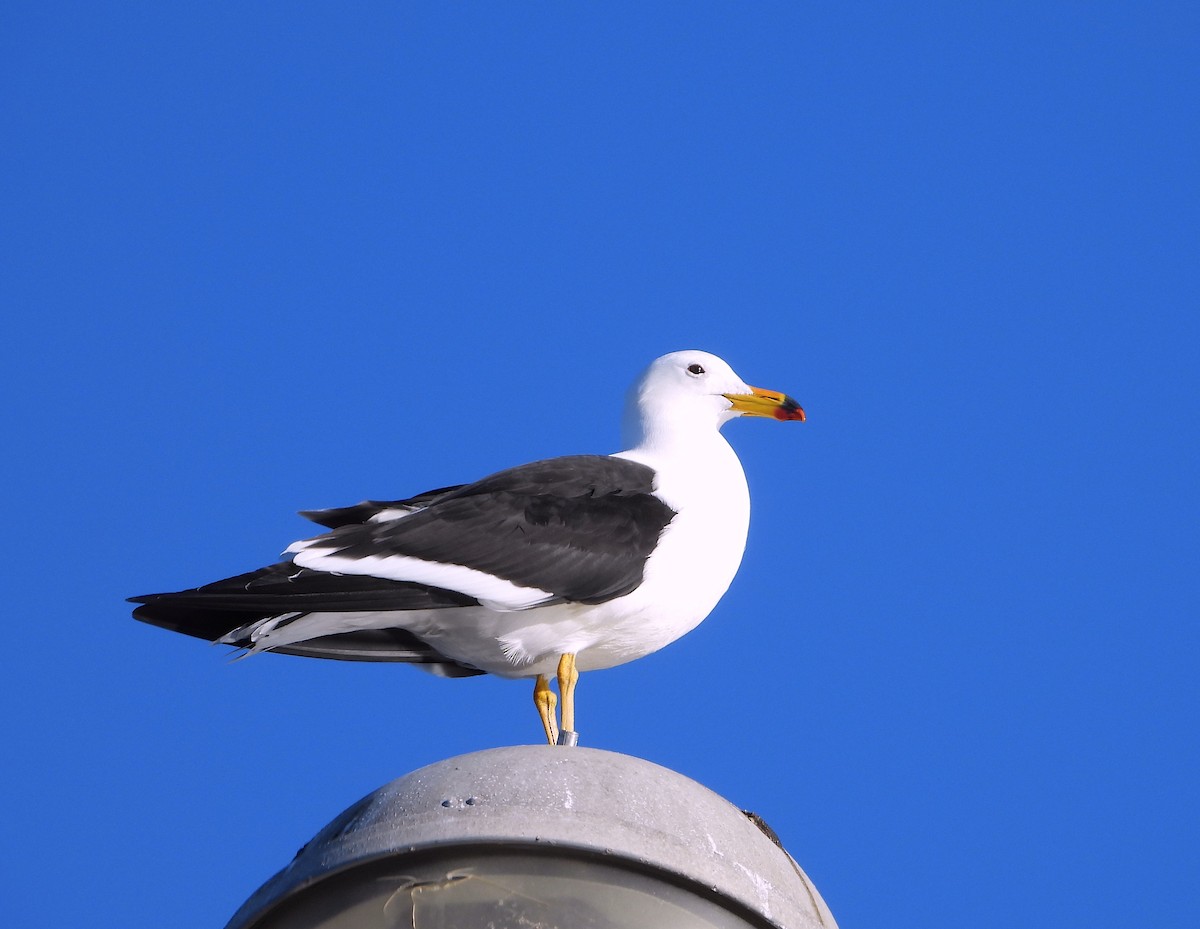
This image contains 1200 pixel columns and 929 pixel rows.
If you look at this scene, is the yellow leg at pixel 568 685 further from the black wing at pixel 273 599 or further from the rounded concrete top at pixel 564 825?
the rounded concrete top at pixel 564 825

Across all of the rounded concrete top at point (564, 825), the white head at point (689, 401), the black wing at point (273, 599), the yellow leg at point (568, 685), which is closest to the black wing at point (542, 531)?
the black wing at point (273, 599)

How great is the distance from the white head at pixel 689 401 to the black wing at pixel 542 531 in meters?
0.89

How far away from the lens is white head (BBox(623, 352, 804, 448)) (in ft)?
26.3

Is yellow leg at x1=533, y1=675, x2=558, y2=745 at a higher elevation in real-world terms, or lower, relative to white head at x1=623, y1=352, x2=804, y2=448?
lower

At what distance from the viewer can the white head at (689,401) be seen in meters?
8.01

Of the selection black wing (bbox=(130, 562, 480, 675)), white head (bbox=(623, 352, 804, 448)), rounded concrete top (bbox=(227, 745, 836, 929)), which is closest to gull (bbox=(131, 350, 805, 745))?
black wing (bbox=(130, 562, 480, 675))

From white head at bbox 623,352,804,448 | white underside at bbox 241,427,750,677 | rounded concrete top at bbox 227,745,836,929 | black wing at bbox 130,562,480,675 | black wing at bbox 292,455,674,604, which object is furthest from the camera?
white head at bbox 623,352,804,448

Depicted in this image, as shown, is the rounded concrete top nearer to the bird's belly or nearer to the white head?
the bird's belly

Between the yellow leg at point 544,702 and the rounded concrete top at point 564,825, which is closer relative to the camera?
the rounded concrete top at point 564,825

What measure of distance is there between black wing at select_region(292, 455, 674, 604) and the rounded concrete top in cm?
227

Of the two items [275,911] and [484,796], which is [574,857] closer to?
[484,796]

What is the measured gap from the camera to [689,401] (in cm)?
813

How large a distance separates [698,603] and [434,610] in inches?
47.4

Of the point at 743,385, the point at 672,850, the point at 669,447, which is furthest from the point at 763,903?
the point at 743,385
